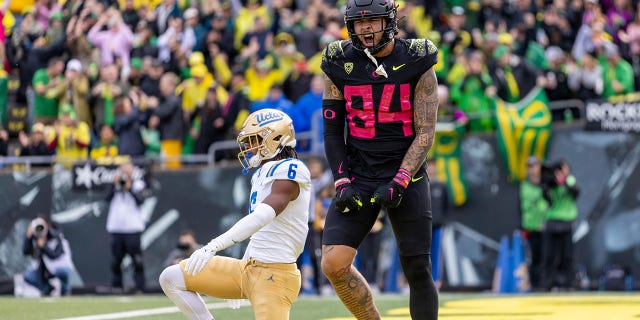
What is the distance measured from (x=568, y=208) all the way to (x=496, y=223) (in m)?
0.84

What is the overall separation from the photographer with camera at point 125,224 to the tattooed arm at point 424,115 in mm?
8592

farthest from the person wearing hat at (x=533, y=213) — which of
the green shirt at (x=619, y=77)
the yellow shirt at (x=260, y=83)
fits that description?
the yellow shirt at (x=260, y=83)

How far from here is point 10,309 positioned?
1028 cm

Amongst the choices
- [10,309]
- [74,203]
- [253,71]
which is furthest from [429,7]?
[10,309]

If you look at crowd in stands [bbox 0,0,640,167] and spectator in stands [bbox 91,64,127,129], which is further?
spectator in stands [bbox 91,64,127,129]

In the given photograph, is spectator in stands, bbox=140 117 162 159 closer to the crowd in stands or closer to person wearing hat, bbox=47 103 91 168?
the crowd in stands

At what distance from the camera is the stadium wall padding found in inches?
576

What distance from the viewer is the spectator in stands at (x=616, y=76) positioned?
601 inches

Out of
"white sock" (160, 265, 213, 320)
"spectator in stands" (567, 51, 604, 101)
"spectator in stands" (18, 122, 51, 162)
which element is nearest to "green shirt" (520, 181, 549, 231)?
"spectator in stands" (567, 51, 604, 101)

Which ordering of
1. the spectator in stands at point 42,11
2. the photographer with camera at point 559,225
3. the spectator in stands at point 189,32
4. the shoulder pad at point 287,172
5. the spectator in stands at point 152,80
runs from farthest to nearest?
the spectator in stands at point 42,11
the spectator in stands at point 189,32
the spectator in stands at point 152,80
the photographer with camera at point 559,225
the shoulder pad at point 287,172

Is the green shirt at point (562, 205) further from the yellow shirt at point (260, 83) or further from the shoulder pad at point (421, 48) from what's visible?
the shoulder pad at point (421, 48)

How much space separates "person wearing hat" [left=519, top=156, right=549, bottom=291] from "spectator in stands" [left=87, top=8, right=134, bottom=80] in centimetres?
574

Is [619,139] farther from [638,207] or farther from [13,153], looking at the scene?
[13,153]

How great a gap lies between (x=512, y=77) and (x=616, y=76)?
1248 millimetres
